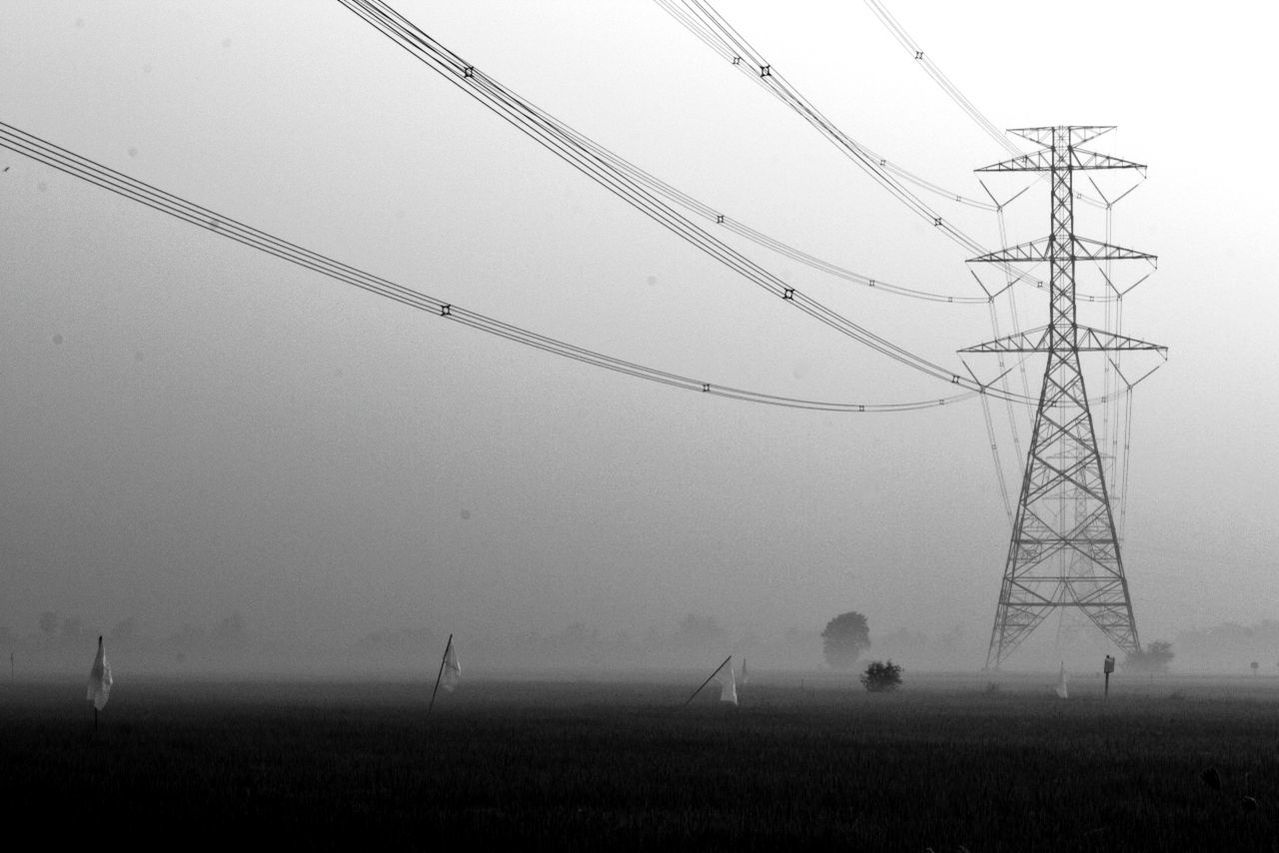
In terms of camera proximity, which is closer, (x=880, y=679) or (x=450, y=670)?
(x=450, y=670)

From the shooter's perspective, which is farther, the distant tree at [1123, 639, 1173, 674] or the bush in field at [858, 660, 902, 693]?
the distant tree at [1123, 639, 1173, 674]

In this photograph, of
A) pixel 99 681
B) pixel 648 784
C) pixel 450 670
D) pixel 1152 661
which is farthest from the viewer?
pixel 1152 661

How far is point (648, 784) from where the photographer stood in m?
23.4

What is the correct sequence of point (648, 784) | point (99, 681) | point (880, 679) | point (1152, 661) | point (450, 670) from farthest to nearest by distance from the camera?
point (1152, 661)
point (880, 679)
point (450, 670)
point (99, 681)
point (648, 784)

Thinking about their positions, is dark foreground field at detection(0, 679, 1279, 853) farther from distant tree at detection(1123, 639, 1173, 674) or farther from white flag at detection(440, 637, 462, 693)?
distant tree at detection(1123, 639, 1173, 674)

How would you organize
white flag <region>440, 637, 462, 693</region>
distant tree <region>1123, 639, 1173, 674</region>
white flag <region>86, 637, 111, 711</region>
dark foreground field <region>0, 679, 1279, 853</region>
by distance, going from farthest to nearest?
distant tree <region>1123, 639, 1173, 674</region>, white flag <region>440, 637, 462, 693</region>, white flag <region>86, 637, 111, 711</region>, dark foreground field <region>0, 679, 1279, 853</region>

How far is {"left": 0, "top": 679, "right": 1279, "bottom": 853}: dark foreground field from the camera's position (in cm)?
1822

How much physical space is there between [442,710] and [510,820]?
35781 millimetres

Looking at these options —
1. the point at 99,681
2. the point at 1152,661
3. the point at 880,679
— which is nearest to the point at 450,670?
the point at 99,681

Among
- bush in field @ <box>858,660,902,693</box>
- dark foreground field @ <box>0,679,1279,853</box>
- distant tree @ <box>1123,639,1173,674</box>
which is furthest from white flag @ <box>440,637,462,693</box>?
distant tree @ <box>1123,639,1173,674</box>

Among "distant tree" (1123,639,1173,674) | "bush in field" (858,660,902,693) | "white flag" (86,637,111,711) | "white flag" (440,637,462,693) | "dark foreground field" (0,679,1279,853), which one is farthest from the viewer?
"distant tree" (1123,639,1173,674)

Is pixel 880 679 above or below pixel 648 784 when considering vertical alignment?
above

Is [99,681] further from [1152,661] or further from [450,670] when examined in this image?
[1152,661]

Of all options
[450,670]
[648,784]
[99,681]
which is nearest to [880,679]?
[450,670]
